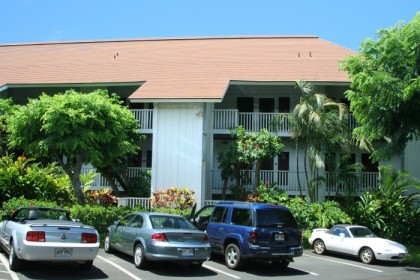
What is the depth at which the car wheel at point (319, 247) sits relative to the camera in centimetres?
1700

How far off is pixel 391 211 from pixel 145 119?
476 inches

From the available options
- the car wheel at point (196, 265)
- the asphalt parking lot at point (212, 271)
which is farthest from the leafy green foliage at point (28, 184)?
the car wheel at point (196, 265)

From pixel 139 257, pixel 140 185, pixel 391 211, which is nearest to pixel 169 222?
pixel 139 257

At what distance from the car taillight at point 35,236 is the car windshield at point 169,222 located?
2812 millimetres

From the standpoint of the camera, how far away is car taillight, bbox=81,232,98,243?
10.2 metres

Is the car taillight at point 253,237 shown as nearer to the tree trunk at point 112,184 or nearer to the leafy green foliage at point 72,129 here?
the leafy green foliage at point 72,129

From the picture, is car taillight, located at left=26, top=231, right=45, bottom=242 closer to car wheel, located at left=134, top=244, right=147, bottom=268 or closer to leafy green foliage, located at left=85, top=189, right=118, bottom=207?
car wheel, located at left=134, top=244, right=147, bottom=268

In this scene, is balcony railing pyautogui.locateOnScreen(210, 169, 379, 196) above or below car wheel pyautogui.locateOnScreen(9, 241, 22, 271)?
above

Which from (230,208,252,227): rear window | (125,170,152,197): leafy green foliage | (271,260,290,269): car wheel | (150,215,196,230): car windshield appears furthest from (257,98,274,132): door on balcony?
(150,215,196,230): car windshield

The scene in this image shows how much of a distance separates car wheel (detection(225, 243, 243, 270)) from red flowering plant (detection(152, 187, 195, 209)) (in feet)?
24.8

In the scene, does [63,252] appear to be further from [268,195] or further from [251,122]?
[251,122]

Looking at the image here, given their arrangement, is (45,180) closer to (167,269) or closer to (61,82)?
(61,82)

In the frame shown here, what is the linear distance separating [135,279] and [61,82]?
1660 cm

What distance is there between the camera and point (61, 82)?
970 inches
